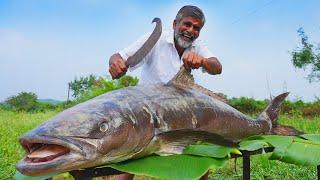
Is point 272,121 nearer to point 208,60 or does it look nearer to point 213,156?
point 208,60

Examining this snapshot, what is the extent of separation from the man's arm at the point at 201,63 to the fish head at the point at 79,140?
69 centimetres

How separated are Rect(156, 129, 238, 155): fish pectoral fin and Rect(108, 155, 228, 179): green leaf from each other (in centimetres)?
6

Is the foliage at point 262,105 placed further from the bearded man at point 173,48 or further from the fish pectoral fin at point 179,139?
the fish pectoral fin at point 179,139

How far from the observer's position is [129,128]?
2.18 meters

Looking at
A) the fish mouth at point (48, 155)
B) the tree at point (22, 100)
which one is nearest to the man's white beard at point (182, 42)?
the fish mouth at point (48, 155)

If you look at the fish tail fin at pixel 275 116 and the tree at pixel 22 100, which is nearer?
the fish tail fin at pixel 275 116

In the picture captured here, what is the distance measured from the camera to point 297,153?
2289 mm

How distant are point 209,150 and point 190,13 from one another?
138 cm

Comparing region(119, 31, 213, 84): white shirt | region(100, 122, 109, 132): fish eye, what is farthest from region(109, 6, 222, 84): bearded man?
region(100, 122, 109, 132): fish eye

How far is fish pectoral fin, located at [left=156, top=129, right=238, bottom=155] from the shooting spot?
2271 millimetres

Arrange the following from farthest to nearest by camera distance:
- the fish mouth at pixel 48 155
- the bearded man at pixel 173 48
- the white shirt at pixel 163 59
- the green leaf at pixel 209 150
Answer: the white shirt at pixel 163 59, the bearded man at pixel 173 48, the green leaf at pixel 209 150, the fish mouth at pixel 48 155

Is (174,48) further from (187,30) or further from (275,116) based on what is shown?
(275,116)

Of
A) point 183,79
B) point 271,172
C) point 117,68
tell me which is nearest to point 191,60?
point 183,79

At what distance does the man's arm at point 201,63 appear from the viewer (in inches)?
110
